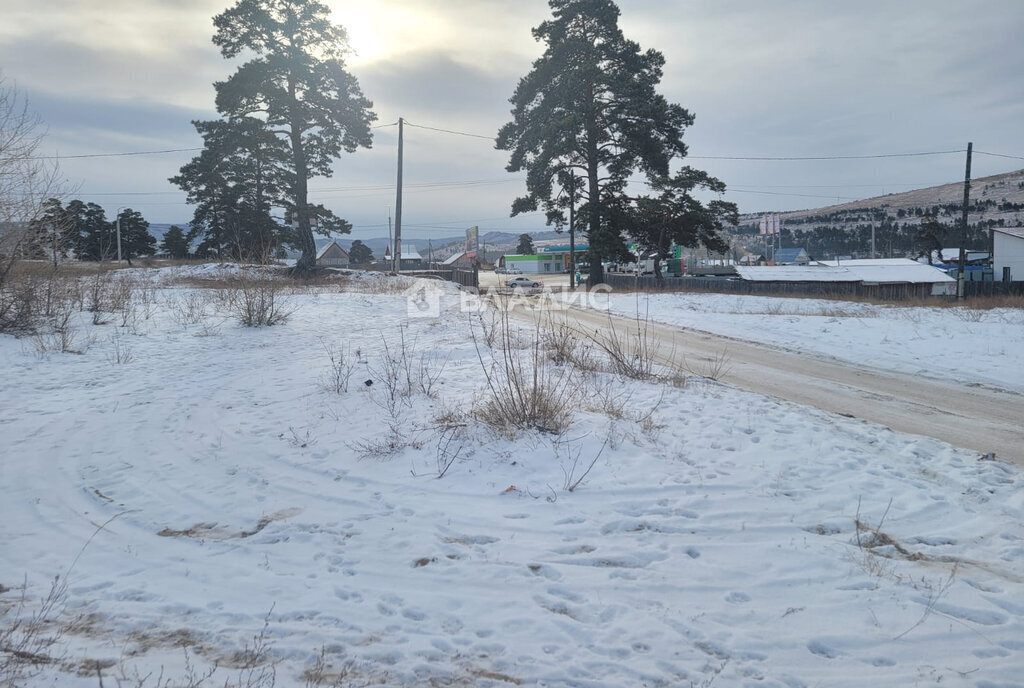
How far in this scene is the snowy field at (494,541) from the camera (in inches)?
111

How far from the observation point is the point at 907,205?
163250 millimetres

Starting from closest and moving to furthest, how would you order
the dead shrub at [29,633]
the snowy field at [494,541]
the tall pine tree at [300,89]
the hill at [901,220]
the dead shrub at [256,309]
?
the dead shrub at [29,633] < the snowy field at [494,541] < the dead shrub at [256,309] < the tall pine tree at [300,89] < the hill at [901,220]

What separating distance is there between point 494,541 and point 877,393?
21.5 ft

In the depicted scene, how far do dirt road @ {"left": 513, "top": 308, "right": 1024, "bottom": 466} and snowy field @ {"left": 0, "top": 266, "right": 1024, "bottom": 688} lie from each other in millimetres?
694

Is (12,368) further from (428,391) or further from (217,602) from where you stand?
(217,602)

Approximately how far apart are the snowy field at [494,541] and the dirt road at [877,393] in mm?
694

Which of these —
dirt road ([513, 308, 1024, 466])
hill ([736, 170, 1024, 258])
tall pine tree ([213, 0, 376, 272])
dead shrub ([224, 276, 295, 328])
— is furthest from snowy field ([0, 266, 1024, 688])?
hill ([736, 170, 1024, 258])

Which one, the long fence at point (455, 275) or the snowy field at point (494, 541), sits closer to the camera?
the snowy field at point (494, 541)

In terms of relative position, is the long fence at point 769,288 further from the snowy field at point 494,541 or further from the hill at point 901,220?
the hill at point 901,220

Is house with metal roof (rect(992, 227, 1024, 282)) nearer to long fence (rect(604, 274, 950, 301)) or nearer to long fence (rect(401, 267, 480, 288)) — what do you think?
long fence (rect(604, 274, 950, 301))

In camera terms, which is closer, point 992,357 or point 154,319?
point 992,357

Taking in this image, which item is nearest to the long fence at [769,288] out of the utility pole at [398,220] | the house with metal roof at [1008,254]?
the utility pole at [398,220]

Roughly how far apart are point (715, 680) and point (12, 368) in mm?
9913

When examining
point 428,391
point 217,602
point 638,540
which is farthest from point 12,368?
point 638,540
